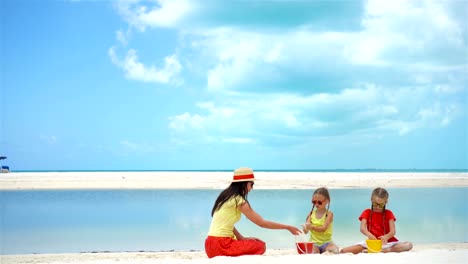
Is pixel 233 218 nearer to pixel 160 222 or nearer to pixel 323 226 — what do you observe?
pixel 323 226

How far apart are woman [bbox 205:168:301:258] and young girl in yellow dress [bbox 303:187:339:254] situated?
24.2 inches

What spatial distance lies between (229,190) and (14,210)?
1094 cm

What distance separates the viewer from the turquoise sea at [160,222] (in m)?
Answer: 10.0

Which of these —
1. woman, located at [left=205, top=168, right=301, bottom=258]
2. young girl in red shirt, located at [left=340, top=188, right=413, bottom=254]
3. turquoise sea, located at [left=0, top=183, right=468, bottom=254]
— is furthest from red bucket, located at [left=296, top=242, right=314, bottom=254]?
turquoise sea, located at [left=0, top=183, right=468, bottom=254]

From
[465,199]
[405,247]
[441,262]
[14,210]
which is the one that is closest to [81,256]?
[405,247]

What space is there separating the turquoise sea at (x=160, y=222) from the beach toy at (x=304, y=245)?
2889 mm

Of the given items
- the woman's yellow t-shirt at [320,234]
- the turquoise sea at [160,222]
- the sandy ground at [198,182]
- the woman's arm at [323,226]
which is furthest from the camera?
the sandy ground at [198,182]

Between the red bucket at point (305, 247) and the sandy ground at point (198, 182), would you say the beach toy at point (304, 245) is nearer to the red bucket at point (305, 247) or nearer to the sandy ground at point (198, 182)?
the red bucket at point (305, 247)

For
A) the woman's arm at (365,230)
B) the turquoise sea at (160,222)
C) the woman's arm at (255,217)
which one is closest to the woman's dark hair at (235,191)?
the woman's arm at (255,217)

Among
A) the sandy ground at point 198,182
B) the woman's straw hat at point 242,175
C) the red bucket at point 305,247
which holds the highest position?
the sandy ground at point 198,182

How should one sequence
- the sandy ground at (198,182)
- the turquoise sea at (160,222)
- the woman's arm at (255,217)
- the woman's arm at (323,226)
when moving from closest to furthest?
the woman's arm at (255,217)
the woman's arm at (323,226)
the turquoise sea at (160,222)
the sandy ground at (198,182)

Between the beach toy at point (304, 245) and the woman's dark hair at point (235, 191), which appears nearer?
the woman's dark hair at point (235, 191)

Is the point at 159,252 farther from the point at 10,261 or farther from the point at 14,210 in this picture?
the point at 14,210

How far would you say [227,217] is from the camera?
243 inches
